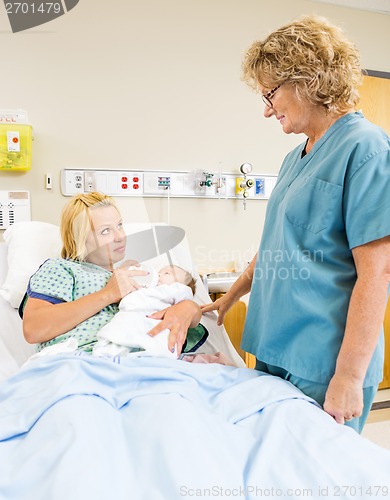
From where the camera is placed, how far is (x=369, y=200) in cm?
95

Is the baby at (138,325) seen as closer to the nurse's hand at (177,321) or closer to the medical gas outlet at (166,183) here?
the nurse's hand at (177,321)

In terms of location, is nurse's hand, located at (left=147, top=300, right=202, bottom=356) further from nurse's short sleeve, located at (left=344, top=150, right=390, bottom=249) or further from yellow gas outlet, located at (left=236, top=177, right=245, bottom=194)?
yellow gas outlet, located at (left=236, top=177, right=245, bottom=194)

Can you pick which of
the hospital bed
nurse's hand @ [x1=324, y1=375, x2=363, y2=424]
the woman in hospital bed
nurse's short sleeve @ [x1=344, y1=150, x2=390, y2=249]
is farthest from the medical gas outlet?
nurse's hand @ [x1=324, y1=375, x2=363, y2=424]

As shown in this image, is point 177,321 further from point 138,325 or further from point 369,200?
point 369,200

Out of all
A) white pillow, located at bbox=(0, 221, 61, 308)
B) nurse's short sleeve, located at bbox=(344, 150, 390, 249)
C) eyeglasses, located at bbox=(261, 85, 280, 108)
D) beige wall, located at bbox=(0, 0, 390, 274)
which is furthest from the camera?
beige wall, located at bbox=(0, 0, 390, 274)

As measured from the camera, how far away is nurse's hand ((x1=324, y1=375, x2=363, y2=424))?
3.18 feet

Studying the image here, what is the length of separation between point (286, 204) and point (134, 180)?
1394 mm

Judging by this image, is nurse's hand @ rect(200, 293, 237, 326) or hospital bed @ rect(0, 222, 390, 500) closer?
hospital bed @ rect(0, 222, 390, 500)

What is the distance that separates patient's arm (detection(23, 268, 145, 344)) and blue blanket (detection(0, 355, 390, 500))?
0.82 feet

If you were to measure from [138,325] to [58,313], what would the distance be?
244 millimetres

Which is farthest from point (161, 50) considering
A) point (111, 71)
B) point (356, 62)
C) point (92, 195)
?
point (356, 62)

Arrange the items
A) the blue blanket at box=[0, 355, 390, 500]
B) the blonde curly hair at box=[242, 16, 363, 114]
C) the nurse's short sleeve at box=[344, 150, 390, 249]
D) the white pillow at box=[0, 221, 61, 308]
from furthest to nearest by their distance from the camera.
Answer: the white pillow at box=[0, 221, 61, 308]
the blonde curly hair at box=[242, 16, 363, 114]
the nurse's short sleeve at box=[344, 150, 390, 249]
the blue blanket at box=[0, 355, 390, 500]

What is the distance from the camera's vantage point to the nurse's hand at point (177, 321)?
1285 mm

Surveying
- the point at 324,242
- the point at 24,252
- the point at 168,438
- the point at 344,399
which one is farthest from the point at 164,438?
the point at 24,252
